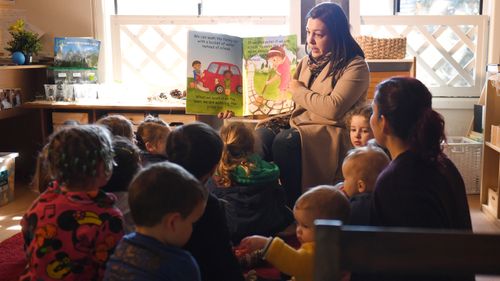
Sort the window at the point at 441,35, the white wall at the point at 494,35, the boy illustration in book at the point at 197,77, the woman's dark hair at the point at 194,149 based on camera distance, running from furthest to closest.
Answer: the window at the point at 441,35 < the white wall at the point at 494,35 < the boy illustration in book at the point at 197,77 < the woman's dark hair at the point at 194,149

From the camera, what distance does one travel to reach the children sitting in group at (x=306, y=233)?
4.72ft

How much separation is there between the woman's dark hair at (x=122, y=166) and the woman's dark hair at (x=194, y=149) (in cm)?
20

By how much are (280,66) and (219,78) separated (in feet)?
1.03

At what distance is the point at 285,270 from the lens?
1.45 metres

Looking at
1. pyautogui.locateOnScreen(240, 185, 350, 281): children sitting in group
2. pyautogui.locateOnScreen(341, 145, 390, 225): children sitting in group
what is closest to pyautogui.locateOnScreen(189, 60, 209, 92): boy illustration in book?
pyautogui.locateOnScreen(341, 145, 390, 225): children sitting in group

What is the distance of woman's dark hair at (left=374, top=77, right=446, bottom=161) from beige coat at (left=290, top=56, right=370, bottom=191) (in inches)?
45.0

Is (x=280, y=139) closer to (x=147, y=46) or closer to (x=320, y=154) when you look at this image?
(x=320, y=154)

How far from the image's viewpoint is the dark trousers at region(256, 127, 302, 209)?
2684mm

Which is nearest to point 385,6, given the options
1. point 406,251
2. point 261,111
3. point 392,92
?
point 261,111

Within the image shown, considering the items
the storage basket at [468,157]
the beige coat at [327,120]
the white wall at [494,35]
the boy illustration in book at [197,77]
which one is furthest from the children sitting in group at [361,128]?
the white wall at [494,35]

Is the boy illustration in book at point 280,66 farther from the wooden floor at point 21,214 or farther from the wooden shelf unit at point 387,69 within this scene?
the wooden floor at point 21,214

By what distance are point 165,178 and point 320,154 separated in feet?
5.03

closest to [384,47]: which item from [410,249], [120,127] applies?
[120,127]

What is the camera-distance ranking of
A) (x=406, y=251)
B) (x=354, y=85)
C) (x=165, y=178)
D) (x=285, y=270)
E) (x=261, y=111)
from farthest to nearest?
1. (x=261, y=111)
2. (x=354, y=85)
3. (x=285, y=270)
4. (x=165, y=178)
5. (x=406, y=251)
